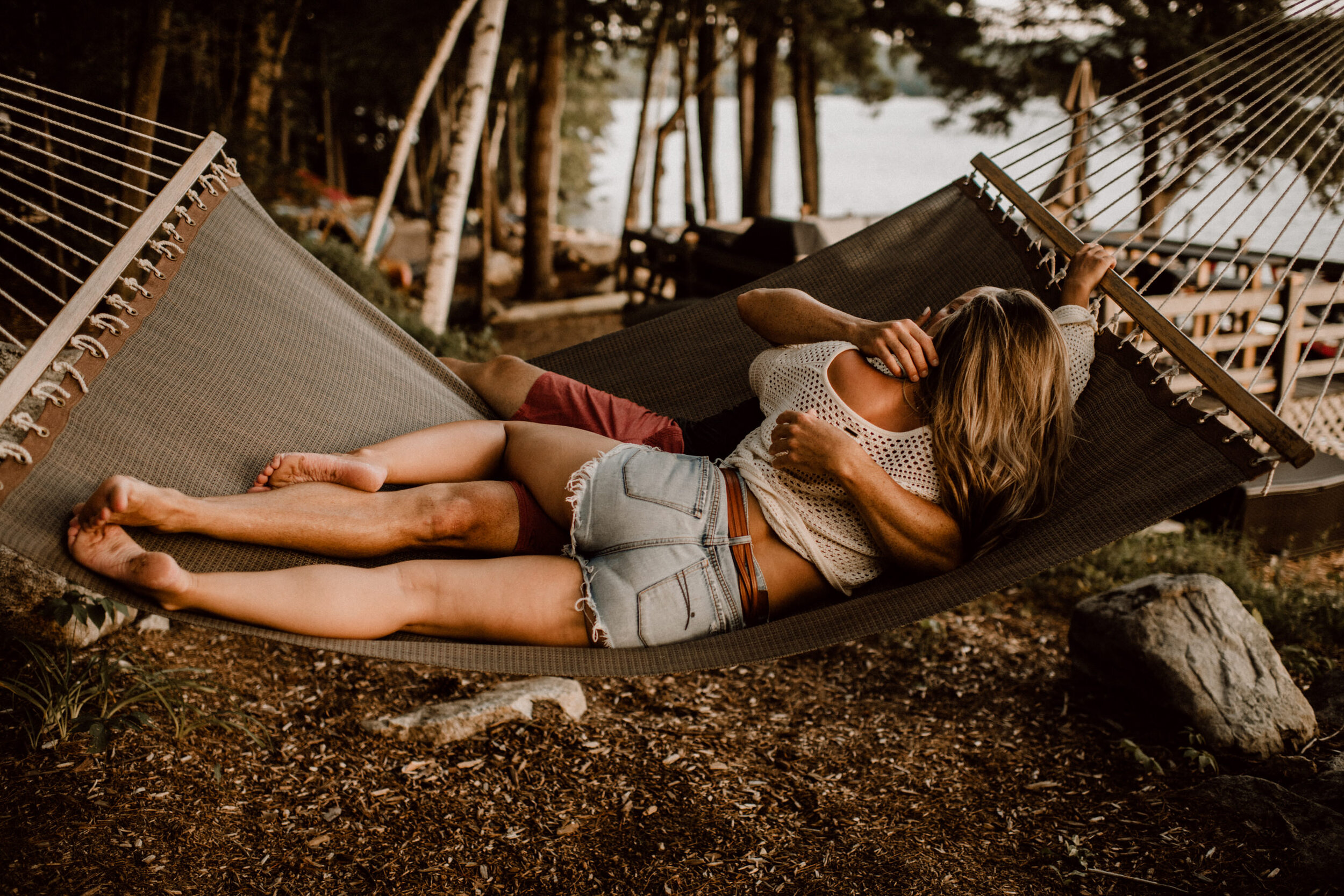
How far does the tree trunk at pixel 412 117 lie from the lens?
5.10 meters

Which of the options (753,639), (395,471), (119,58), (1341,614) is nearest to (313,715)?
(395,471)

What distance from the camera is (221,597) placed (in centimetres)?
133

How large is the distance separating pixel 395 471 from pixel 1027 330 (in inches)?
43.9

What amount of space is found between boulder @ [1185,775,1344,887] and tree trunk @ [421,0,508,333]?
12.5 ft

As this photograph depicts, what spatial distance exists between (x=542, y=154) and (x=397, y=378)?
6.46m

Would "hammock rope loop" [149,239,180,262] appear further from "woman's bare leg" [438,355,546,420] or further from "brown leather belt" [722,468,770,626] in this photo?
"brown leather belt" [722,468,770,626]

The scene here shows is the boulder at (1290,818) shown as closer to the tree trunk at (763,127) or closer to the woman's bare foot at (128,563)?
the woman's bare foot at (128,563)

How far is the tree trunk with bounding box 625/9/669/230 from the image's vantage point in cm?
929

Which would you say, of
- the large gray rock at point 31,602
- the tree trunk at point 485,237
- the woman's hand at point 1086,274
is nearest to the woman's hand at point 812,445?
the woman's hand at point 1086,274

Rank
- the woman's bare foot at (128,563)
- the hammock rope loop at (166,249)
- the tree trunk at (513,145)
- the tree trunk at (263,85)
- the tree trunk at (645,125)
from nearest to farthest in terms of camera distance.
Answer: the woman's bare foot at (128,563) < the hammock rope loop at (166,249) < the tree trunk at (263,85) < the tree trunk at (645,125) < the tree trunk at (513,145)

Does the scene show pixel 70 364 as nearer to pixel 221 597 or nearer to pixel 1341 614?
pixel 221 597

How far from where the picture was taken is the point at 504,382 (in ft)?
6.93

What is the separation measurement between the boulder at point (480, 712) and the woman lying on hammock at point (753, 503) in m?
0.59

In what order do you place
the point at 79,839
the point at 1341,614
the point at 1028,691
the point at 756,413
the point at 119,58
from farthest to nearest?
the point at 119,58, the point at 1341,614, the point at 1028,691, the point at 756,413, the point at 79,839
